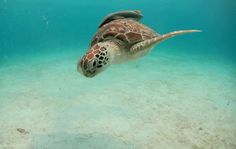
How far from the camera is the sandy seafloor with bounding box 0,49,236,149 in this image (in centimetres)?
493

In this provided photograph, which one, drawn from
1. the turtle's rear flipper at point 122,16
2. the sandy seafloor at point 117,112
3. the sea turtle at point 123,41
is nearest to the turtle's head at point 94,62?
the sea turtle at point 123,41

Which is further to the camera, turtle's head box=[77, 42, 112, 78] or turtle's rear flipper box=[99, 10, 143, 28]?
turtle's rear flipper box=[99, 10, 143, 28]

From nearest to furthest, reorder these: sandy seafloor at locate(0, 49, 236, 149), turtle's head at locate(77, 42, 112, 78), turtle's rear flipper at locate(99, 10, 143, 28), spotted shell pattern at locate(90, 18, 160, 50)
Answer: turtle's head at locate(77, 42, 112, 78), spotted shell pattern at locate(90, 18, 160, 50), sandy seafloor at locate(0, 49, 236, 149), turtle's rear flipper at locate(99, 10, 143, 28)

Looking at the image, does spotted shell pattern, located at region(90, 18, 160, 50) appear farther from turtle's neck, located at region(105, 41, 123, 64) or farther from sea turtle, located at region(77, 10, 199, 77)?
turtle's neck, located at region(105, 41, 123, 64)

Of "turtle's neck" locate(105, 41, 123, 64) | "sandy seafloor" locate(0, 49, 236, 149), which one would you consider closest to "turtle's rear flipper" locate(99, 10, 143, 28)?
"turtle's neck" locate(105, 41, 123, 64)

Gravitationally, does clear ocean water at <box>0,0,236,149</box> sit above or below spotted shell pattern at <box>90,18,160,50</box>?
below

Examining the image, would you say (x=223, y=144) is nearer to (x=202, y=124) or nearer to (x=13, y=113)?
(x=202, y=124)

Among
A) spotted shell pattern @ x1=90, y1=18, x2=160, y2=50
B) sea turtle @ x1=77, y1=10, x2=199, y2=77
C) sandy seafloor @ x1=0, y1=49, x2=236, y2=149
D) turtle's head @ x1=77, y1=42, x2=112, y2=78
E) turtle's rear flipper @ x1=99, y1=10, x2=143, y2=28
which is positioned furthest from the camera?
turtle's rear flipper @ x1=99, y1=10, x2=143, y2=28

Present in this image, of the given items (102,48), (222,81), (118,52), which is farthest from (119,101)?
(222,81)

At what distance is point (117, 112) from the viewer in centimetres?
623

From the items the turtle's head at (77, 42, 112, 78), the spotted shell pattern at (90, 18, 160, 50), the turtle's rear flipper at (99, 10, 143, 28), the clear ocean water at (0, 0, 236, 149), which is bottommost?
the clear ocean water at (0, 0, 236, 149)

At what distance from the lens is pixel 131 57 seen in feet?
15.6

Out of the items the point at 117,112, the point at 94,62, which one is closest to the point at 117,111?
the point at 117,112

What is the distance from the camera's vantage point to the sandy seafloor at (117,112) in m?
4.93
